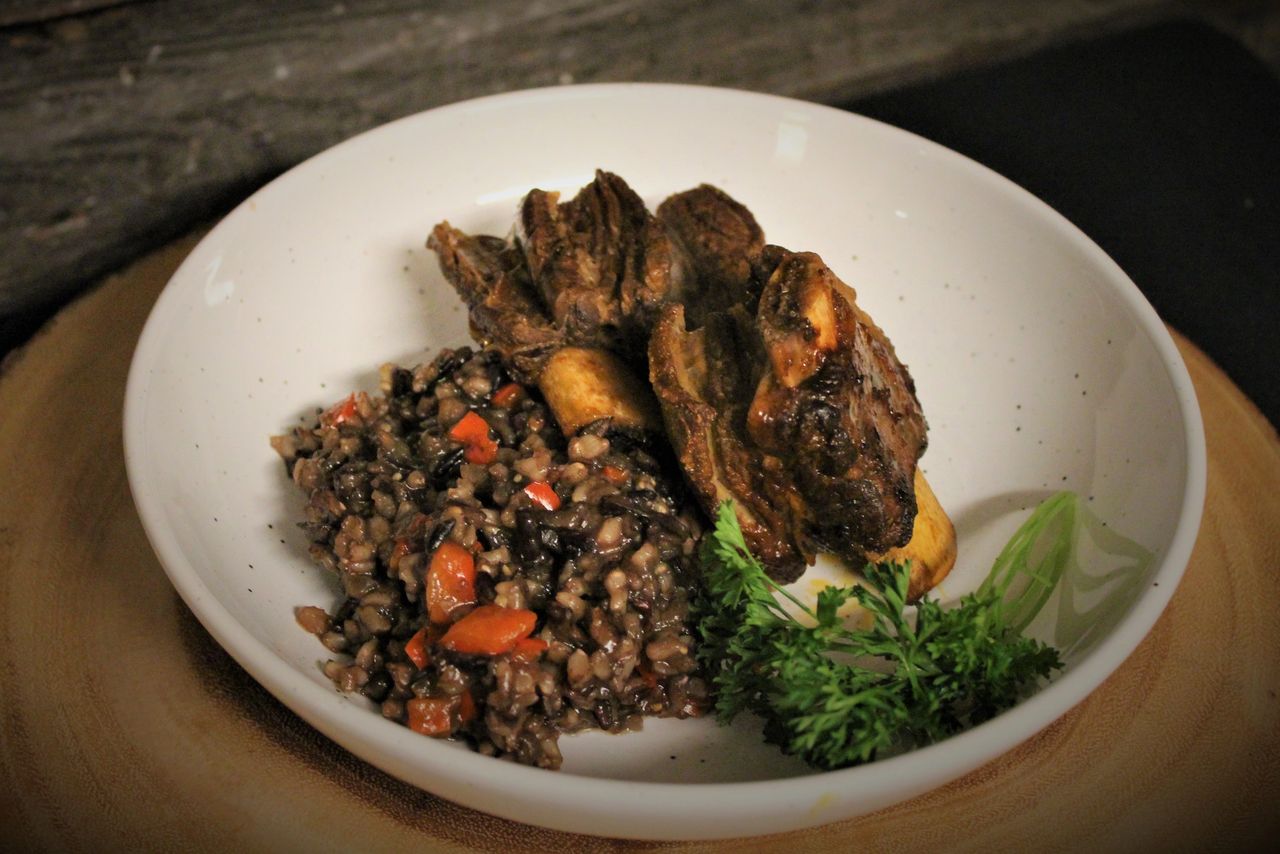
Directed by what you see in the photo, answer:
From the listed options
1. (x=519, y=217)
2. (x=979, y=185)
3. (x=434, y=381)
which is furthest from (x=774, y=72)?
(x=434, y=381)

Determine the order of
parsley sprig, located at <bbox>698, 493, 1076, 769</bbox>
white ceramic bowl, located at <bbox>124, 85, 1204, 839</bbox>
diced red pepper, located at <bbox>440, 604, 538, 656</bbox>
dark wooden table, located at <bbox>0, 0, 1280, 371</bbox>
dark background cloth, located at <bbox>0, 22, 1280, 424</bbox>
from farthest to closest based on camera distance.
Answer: dark background cloth, located at <bbox>0, 22, 1280, 424</bbox>, dark wooden table, located at <bbox>0, 0, 1280, 371</bbox>, diced red pepper, located at <bbox>440, 604, 538, 656</bbox>, parsley sprig, located at <bbox>698, 493, 1076, 769</bbox>, white ceramic bowl, located at <bbox>124, 85, 1204, 839</bbox>

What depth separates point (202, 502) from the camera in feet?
12.7

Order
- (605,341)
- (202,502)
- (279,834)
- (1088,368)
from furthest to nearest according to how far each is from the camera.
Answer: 1. (1088,368)
2. (605,341)
3. (202,502)
4. (279,834)

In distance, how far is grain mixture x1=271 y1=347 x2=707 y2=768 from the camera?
3371 millimetres

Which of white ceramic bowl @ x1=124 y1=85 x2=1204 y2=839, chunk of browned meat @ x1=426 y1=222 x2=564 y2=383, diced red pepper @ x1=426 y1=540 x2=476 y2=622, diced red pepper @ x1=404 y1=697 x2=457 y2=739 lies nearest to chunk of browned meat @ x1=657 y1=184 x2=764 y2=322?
chunk of browned meat @ x1=426 y1=222 x2=564 y2=383

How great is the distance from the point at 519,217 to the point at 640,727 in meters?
2.05

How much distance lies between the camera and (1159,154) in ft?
23.2

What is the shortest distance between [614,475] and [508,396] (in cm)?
69

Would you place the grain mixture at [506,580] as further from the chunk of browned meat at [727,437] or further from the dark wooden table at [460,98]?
the dark wooden table at [460,98]

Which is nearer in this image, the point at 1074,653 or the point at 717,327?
the point at 1074,653

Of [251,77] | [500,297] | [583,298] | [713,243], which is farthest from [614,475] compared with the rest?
[251,77]

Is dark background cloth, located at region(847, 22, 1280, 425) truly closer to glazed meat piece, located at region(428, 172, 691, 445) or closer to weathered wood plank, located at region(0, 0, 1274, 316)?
weathered wood plank, located at region(0, 0, 1274, 316)

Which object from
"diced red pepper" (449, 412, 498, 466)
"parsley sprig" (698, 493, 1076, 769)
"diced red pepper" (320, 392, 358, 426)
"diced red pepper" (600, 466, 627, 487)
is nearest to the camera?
"parsley sprig" (698, 493, 1076, 769)

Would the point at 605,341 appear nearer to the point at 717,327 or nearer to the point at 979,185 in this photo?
the point at 717,327
